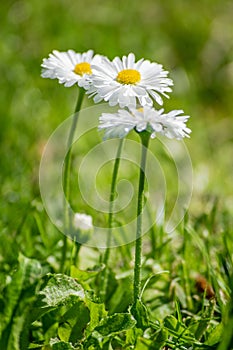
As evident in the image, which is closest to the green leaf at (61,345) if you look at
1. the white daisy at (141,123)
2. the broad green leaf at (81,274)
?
the broad green leaf at (81,274)

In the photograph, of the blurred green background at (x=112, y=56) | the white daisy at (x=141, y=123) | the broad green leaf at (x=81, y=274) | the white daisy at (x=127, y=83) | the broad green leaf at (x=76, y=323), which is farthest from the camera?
the blurred green background at (x=112, y=56)

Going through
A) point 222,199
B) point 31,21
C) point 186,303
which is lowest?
point 186,303

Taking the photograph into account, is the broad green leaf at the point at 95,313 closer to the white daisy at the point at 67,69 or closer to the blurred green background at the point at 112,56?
the white daisy at the point at 67,69

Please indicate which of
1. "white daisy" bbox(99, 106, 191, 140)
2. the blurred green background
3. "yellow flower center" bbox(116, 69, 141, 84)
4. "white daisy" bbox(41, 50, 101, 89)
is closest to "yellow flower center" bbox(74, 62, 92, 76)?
"white daisy" bbox(41, 50, 101, 89)

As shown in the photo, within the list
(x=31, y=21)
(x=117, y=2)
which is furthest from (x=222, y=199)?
(x=117, y=2)

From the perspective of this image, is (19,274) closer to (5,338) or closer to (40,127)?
(5,338)

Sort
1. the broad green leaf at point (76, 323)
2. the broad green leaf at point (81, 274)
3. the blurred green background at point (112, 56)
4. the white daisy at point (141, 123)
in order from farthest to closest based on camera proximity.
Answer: the blurred green background at point (112, 56)
the broad green leaf at point (81, 274)
the broad green leaf at point (76, 323)
the white daisy at point (141, 123)

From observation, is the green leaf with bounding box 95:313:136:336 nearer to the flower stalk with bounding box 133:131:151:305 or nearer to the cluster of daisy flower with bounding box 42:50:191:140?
the flower stalk with bounding box 133:131:151:305
